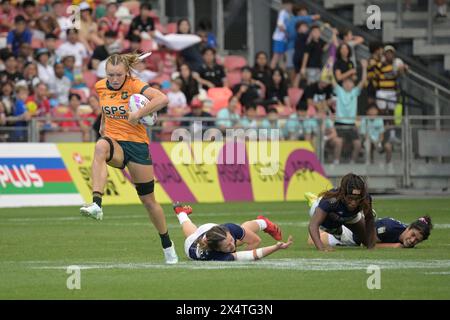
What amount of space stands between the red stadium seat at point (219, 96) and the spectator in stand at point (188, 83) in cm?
49

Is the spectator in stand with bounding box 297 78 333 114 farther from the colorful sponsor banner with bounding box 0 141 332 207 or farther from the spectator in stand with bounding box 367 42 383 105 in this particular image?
the colorful sponsor banner with bounding box 0 141 332 207

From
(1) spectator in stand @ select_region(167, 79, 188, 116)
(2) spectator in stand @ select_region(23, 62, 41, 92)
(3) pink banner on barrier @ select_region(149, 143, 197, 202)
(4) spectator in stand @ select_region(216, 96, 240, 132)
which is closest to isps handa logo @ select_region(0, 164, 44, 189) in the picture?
(3) pink banner on barrier @ select_region(149, 143, 197, 202)

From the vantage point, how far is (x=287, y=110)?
30.4 meters

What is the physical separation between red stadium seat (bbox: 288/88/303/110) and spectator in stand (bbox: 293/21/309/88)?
25cm

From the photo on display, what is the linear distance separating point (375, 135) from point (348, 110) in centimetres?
143

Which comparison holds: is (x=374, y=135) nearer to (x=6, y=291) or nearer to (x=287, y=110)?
(x=287, y=110)

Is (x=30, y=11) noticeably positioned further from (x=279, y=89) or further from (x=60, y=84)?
(x=279, y=89)

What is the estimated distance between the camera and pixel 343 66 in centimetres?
3080

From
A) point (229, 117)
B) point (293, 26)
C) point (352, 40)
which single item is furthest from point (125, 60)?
point (293, 26)

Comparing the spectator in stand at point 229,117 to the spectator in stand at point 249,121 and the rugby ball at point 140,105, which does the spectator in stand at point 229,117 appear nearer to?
the spectator in stand at point 249,121

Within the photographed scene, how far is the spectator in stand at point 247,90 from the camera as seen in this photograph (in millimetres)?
30016

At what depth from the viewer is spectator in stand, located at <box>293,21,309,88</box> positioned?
1270 inches
